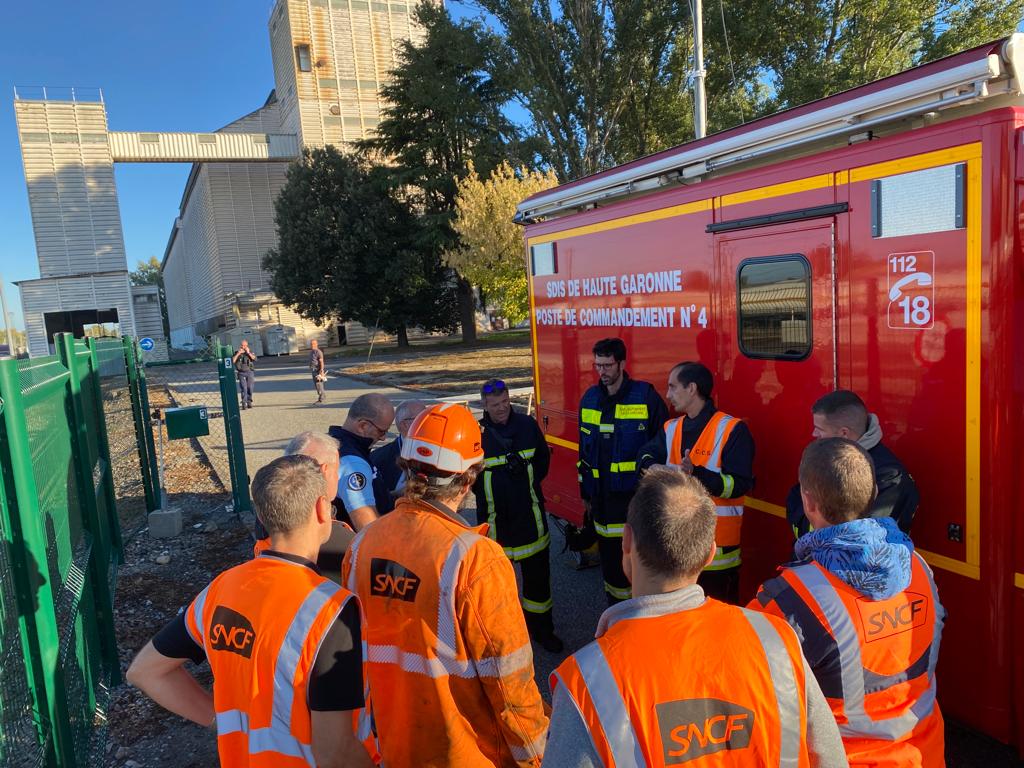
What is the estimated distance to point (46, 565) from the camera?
3.06m

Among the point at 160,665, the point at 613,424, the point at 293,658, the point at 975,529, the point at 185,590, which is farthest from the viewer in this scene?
the point at 185,590

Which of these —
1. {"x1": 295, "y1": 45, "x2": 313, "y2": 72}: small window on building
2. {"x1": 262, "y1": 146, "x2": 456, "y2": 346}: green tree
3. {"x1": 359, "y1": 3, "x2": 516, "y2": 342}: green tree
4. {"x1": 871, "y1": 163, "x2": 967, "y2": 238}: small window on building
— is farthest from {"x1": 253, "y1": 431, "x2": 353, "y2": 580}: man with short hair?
{"x1": 295, "y1": 45, "x2": 313, "y2": 72}: small window on building

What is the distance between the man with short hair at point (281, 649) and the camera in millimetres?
1790

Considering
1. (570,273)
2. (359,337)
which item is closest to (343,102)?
(359,337)

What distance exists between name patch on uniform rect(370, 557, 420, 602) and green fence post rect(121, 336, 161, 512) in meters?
6.50

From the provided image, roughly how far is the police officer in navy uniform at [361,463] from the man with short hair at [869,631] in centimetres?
199

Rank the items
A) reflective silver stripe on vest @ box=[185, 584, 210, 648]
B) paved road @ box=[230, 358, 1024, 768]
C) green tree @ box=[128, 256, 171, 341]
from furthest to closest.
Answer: green tree @ box=[128, 256, 171, 341] < paved road @ box=[230, 358, 1024, 768] < reflective silver stripe on vest @ box=[185, 584, 210, 648]

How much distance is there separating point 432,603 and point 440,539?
0.59 feet

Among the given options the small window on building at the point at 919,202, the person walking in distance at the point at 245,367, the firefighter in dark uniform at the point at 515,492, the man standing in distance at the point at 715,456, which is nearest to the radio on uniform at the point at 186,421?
the firefighter in dark uniform at the point at 515,492

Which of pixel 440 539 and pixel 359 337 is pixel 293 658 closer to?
pixel 440 539

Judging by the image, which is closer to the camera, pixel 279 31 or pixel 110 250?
pixel 110 250

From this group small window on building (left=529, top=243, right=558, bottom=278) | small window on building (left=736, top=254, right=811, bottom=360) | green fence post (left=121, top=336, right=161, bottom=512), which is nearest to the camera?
small window on building (left=736, top=254, right=811, bottom=360)

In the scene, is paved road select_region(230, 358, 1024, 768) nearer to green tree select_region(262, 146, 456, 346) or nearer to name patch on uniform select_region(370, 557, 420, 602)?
name patch on uniform select_region(370, 557, 420, 602)

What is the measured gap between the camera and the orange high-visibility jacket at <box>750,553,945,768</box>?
6.01ft
